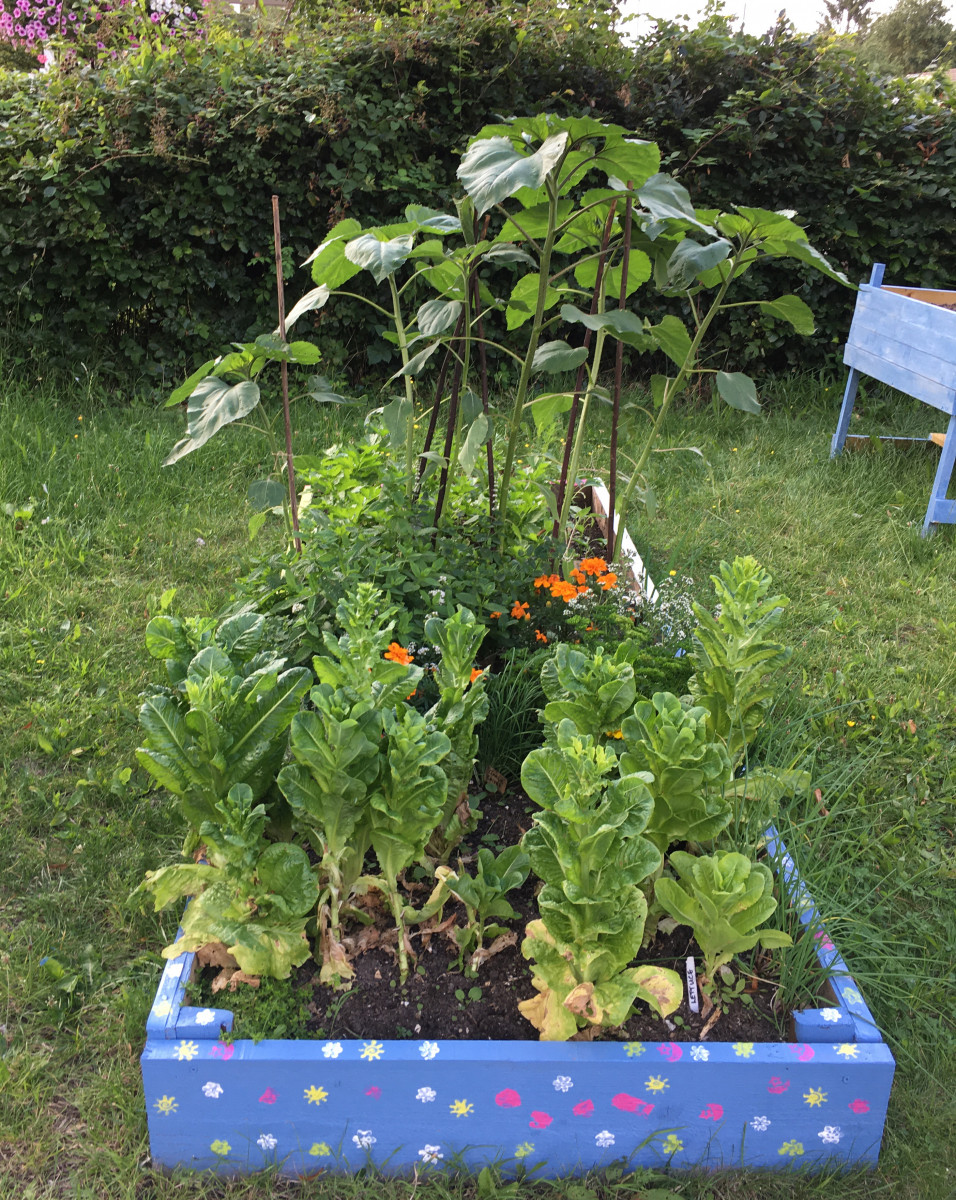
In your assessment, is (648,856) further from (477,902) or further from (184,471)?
(184,471)

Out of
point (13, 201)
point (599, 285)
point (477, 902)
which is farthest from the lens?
point (13, 201)

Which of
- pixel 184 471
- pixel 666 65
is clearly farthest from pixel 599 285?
pixel 666 65

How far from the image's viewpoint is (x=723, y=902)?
1469mm

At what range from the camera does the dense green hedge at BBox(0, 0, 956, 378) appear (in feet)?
15.2

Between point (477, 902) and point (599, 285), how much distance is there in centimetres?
148

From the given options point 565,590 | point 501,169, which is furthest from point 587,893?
point 501,169

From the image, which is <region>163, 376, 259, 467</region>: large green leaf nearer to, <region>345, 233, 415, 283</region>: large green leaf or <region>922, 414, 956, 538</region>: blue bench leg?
<region>345, 233, 415, 283</region>: large green leaf

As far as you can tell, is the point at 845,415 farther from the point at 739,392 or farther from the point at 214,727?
the point at 214,727

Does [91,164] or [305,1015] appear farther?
[91,164]

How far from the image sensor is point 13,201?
4.53 m

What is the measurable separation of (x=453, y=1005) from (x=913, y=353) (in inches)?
149

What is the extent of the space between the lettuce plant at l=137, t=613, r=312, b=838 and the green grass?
1.63ft

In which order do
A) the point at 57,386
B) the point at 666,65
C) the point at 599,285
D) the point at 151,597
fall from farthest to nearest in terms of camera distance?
the point at 666,65
the point at 57,386
the point at 151,597
the point at 599,285

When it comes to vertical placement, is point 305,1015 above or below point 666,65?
below
